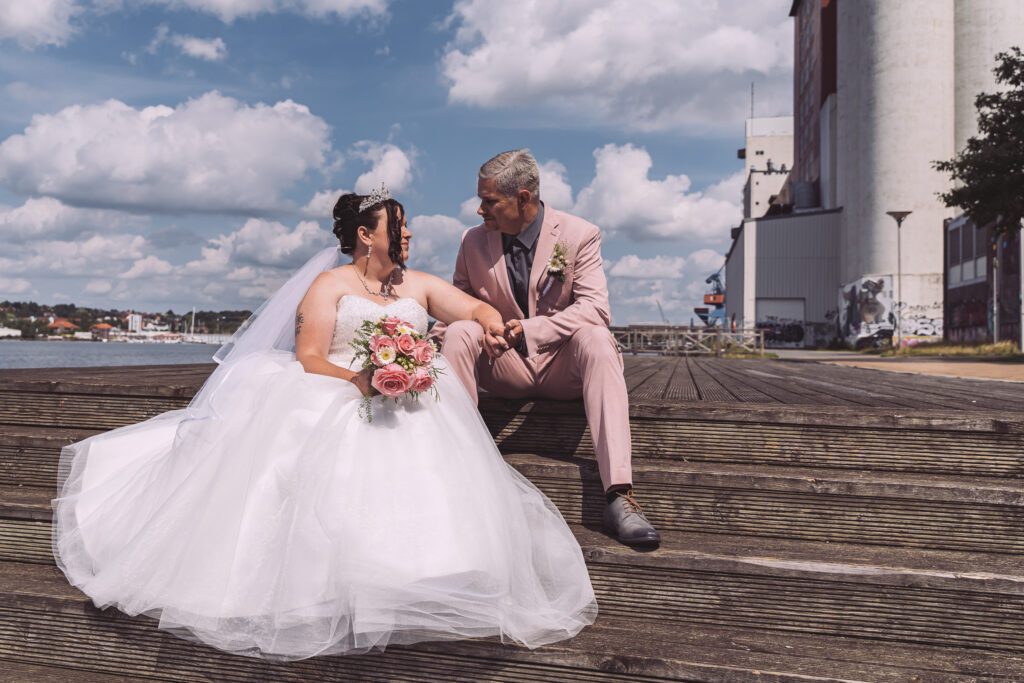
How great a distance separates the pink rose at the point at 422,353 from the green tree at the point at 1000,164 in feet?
55.6

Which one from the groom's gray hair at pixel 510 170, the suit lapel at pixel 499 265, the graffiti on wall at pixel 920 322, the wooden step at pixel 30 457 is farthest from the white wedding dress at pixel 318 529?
the graffiti on wall at pixel 920 322

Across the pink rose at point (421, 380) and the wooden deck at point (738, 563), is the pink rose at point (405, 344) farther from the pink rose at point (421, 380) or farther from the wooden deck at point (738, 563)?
the wooden deck at point (738, 563)

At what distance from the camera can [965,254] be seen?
27781mm

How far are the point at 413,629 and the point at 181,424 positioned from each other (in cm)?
127

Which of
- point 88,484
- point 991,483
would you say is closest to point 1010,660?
point 991,483

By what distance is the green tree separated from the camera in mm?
15391

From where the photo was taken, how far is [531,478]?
3.06m

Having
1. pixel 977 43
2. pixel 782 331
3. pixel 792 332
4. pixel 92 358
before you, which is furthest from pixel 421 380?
pixel 92 358

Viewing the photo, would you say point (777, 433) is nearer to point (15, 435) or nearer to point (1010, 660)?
point (1010, 660)

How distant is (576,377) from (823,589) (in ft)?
4.37

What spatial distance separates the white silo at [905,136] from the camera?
31.0 metres

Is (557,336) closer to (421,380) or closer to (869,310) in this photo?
(421,380)

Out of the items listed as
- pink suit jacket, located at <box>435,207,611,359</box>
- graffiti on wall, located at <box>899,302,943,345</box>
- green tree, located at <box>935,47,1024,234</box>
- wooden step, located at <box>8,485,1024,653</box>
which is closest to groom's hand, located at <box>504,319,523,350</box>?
pink suit jacket, located at <box>435,207,611,359</box>

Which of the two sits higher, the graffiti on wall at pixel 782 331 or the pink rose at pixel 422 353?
the graffiti on wall at pixel 782 331
